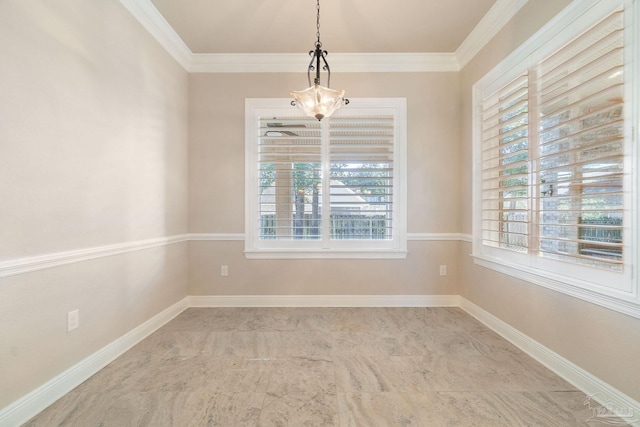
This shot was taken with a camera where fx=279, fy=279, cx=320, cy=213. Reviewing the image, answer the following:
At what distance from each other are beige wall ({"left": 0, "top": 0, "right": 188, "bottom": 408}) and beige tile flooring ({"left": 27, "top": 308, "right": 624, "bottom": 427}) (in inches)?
15.5

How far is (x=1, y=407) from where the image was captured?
57.4 inches

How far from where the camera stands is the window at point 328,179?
3.34 metres

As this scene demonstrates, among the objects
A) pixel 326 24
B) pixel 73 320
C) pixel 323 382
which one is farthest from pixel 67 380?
pixel 326 24

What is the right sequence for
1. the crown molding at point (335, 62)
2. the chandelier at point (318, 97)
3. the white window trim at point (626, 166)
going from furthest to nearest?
the crown molding at point (335, 62) < the chandelier at point (318, 97) < the white window trim at point (626, 166)

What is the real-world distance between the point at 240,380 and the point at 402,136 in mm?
2935

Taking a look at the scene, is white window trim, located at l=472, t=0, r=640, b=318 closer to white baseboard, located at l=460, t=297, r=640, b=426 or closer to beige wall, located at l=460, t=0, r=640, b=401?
beige wall, located at l=460, t=0, r=640, b=401

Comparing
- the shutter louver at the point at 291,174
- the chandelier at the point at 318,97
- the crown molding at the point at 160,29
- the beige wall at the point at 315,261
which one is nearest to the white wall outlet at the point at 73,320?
the beige wall at the point at 315,261

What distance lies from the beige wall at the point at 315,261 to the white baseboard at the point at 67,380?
1.01 metres

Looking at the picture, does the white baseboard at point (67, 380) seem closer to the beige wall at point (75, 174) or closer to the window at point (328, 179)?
the beige wall at point (75, 174)

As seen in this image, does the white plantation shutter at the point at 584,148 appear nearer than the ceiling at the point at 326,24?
Yes

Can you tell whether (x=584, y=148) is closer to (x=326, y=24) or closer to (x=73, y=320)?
(x=326, y=24)

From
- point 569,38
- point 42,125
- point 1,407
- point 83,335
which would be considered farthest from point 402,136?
point 1,407

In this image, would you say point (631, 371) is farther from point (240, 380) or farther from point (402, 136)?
point (402, 136)

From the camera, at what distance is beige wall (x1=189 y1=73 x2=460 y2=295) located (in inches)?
→ 131
